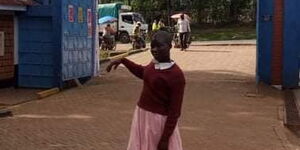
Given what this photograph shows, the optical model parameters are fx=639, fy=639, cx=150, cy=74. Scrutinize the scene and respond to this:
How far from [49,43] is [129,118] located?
191 inches

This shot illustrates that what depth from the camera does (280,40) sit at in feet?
49.6

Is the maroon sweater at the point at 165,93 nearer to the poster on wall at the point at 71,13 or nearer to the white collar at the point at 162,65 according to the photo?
the white collar at the point at 162,65

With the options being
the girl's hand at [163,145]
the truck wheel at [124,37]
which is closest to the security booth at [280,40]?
the girl's hand at [163,145]

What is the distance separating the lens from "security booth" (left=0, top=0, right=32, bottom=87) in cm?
1503

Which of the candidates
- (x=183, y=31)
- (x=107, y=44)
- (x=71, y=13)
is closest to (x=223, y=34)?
(x=107, y=44)

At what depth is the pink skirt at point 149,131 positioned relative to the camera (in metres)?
5.01

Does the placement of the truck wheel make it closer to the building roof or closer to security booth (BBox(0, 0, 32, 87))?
security booth (BBox(0, 0, 32, 87))

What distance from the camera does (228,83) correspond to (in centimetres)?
1612

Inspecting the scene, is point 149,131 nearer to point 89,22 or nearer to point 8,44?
point 8,44

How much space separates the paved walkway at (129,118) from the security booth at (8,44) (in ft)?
5.59

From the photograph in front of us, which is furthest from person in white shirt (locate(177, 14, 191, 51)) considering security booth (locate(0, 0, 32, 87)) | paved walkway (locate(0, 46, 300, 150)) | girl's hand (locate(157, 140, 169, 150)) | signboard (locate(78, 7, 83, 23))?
girl's hand (locate(157, 140, 169, 150))

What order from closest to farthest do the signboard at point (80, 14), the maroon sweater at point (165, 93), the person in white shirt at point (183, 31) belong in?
the maroon sweater at point (165, 93), the signboard at point (80, 14), the person in white shirt at point (183, 31)

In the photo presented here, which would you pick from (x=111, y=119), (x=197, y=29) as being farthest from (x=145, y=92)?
(x=197, y=29)

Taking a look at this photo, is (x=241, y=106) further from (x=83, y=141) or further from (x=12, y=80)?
(x=12, y=80)
